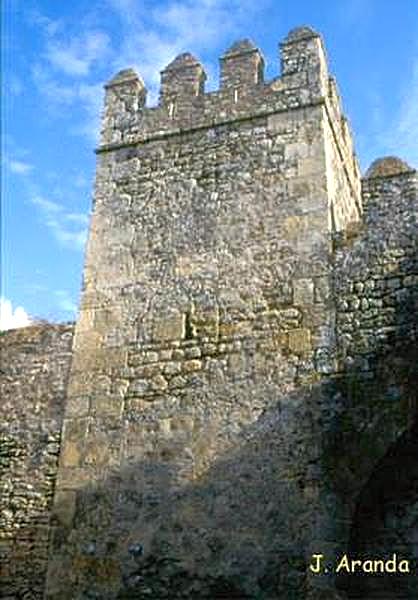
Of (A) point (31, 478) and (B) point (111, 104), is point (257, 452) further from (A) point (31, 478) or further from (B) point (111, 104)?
(A) point (31, 478)

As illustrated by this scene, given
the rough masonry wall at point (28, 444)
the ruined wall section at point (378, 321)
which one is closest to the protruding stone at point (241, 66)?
the ruined wall section at point (378, 321)

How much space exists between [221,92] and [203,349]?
106 inches

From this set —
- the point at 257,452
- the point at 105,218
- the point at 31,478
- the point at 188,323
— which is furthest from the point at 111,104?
the point at 31,478

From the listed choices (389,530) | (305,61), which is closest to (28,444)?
(389,530)

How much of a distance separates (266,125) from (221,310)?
1873mm

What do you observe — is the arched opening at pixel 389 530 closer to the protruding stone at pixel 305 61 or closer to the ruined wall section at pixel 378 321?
the ruined wall section at pixel 378 321

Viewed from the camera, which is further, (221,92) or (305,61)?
(221,92)

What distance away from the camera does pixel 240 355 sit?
5.87 m

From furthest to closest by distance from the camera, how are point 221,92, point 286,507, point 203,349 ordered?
point 221,92 → point 203,349 → point 286,507

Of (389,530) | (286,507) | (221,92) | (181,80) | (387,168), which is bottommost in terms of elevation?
(389,530)

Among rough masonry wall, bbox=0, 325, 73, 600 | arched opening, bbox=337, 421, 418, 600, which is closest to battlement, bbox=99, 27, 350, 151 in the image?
arched opening, bbox=337, 421, 418, 600

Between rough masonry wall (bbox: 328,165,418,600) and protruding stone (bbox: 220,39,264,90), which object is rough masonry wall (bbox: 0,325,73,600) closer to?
protruding stone (bbox: 220,39,264,90)

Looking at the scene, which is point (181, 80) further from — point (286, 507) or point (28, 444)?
point (28, 444)

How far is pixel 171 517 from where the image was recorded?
5.53 m
